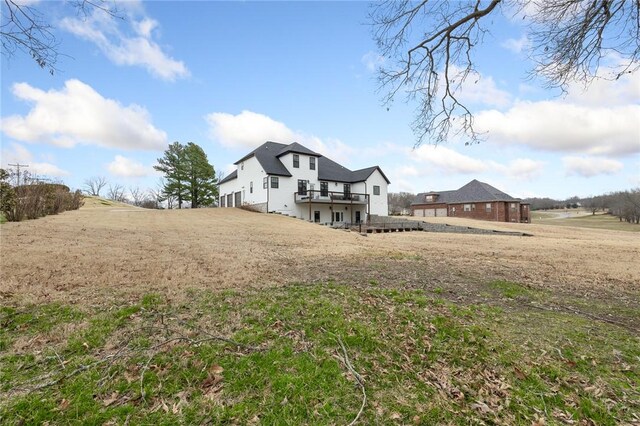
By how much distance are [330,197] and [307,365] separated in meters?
26.8

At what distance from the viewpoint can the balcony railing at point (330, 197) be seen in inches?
1104

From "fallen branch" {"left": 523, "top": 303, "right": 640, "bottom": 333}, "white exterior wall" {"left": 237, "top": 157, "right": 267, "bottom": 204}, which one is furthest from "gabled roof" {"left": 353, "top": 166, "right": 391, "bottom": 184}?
"fallen branch" {"left": 523, "top": 303, "right": 640, "bottom": 333}

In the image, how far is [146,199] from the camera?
214ft

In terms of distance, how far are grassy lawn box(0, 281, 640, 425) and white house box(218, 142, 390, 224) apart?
22.7 meters

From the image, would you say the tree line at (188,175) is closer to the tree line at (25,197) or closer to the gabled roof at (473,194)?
the tree line at (25,197)

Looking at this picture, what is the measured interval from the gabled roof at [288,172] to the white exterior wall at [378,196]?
0.47m

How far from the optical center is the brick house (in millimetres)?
42406

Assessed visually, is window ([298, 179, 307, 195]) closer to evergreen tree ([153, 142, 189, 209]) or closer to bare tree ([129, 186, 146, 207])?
evergreen tree ([153, 142, 189, 209])

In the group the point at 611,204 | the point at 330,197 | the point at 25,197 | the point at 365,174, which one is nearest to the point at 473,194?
the point at 365,174

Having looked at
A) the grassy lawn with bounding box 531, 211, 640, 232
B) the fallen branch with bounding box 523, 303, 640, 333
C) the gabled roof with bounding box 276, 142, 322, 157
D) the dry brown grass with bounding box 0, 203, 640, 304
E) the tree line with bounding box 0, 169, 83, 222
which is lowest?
the grassy lawn with bounding box 531, 211, 640, 232

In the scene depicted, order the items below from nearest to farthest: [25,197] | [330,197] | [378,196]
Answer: [25,197]
[330,197]
[378,196]

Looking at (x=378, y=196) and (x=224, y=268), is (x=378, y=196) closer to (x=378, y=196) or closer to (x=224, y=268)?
(x=378, y=196)

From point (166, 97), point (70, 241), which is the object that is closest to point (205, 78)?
point (166, 97)

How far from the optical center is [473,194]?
150 feet
